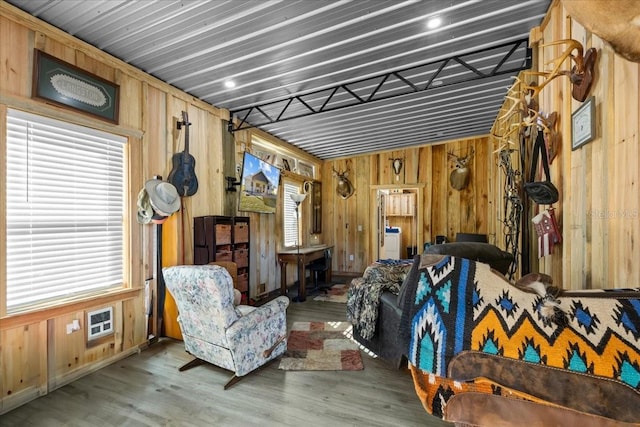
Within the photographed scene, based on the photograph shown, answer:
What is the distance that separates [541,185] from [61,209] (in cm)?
374

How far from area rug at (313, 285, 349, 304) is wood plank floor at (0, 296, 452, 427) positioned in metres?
2.11

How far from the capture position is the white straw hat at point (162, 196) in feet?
9.18

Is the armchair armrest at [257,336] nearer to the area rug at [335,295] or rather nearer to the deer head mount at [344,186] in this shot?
the area rug at [335,295]

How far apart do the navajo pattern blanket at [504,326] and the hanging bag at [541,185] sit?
1.24 m

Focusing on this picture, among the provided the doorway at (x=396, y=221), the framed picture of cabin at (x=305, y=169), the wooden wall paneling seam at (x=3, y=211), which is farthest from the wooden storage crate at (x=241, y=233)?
the doorway at (x=396, y=221)

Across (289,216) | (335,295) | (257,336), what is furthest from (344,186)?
(257,336)

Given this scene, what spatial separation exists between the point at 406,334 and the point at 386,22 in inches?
93.9

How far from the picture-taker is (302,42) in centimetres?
247

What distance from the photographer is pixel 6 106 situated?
6.53 feet

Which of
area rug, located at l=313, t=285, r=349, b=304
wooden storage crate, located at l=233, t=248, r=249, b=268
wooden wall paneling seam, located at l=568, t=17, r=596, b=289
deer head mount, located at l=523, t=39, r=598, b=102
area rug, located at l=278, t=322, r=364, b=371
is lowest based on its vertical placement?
area rug, located at l=313, t=285, r=349, b=304

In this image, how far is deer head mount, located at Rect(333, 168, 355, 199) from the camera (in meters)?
6.77

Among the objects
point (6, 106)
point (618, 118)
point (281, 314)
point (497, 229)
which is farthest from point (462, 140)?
point (6, 106)

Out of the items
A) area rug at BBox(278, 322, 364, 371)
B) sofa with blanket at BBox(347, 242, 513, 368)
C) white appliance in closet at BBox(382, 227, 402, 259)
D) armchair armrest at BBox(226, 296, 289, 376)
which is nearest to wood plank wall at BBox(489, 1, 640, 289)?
sofa with blanket at BBox(347, 242, 513, 368)

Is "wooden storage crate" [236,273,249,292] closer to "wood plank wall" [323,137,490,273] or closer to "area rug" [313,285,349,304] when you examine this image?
"area rug" [313,285,349,304]
